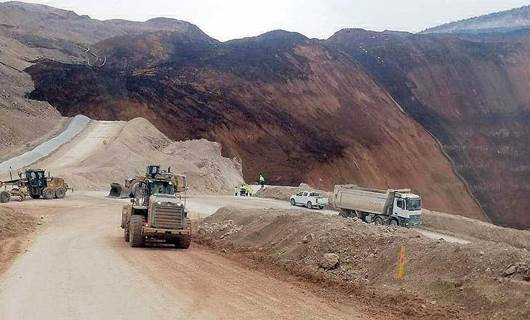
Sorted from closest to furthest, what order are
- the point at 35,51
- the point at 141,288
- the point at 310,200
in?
the point at 141,288 → the point at 310,200 → the point at 35,51

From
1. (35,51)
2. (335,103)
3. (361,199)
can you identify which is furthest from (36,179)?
(35,51)

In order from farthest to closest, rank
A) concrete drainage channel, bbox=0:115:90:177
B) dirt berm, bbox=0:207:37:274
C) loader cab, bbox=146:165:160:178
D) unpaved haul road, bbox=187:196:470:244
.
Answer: concrete drainage channel, bbox=0:115:90:177 → unpaved haul road, bbox=187:196:470:244 → loader cab, bbox=146:165:160:178 → dirt berm, bbox=0:207:37:274

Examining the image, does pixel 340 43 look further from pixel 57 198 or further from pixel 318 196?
pixel 57 198

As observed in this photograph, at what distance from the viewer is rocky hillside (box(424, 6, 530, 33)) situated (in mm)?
163000

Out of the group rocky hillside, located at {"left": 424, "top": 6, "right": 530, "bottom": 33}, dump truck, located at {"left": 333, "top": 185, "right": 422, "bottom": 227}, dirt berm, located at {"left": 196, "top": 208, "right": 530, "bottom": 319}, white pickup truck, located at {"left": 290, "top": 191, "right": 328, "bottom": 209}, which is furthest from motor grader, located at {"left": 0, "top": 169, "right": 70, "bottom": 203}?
rocky hillside, located at {"left": 424, "top": 6, "right": 530, "bottom": 33}

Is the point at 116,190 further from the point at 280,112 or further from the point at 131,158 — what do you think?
the point at 280,112

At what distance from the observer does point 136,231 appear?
21141 millimetres

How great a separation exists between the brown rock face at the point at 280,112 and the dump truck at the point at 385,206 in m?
29.3

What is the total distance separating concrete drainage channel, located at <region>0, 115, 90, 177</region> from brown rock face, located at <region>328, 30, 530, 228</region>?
50.0 metres

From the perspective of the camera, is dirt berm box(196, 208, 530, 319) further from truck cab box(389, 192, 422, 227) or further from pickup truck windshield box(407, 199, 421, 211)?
pickup truck windshield box(407, 199, 421, 211)

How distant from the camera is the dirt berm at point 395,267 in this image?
1243 cm

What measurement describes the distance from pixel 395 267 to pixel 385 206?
22.8m

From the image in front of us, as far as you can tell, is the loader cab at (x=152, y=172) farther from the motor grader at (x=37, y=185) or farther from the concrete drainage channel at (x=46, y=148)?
the concrete drainage channel at (x=46, y=148)

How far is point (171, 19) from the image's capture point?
185 meters
